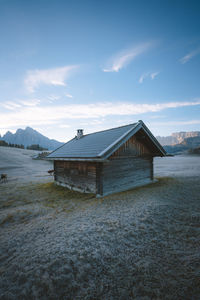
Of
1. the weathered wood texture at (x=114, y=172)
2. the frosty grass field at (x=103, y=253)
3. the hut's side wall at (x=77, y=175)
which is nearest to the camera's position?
the frosty grass field at (x=103, y=253)

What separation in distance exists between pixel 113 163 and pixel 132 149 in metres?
2.42

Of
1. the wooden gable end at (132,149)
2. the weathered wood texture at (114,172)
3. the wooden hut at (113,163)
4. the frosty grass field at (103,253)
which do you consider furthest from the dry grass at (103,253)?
the wooden gable end at (132,149)

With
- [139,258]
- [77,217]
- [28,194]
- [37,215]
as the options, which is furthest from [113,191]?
[28,194]

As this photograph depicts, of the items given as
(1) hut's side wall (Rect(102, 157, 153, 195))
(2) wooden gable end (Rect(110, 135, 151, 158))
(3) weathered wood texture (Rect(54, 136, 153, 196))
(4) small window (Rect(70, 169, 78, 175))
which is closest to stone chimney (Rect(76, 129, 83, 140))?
(3) weathered wood texture (Rect(54, 136, 153, 196))

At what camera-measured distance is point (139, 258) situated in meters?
3.56

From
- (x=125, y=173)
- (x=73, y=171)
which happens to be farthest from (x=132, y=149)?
(x=73, y=171)

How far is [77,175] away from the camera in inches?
442

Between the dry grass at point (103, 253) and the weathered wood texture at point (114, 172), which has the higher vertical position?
the weathered wood texture at point (114, 172)

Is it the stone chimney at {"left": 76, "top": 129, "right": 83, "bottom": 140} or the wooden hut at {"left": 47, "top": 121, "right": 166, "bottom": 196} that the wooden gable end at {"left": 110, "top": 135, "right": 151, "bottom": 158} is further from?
the stone chimney at {"left": 76, "top": 129, "right": 83, "bottom": 140}

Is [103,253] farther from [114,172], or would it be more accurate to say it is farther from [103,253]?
[114,172]

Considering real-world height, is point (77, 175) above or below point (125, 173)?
below

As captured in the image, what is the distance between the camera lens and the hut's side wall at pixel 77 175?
32.5 feet

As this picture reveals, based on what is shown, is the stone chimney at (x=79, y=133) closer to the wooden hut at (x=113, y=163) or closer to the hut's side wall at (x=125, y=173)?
the wooden hut at (x=113, y=163)

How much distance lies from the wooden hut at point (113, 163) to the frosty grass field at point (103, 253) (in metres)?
2.97
